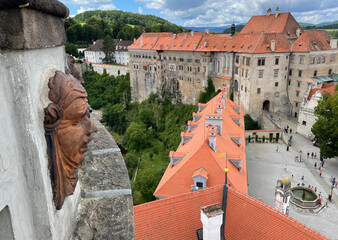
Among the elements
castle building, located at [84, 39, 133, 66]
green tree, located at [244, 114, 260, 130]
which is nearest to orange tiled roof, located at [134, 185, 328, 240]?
green tree, located at [244, 114, 260, 130]

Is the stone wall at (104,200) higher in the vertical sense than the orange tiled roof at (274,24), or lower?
lower

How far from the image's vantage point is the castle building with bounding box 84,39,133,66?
64.9 metres

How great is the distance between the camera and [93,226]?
229 centimetres

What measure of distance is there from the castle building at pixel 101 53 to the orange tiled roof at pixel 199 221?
6005 centimetres

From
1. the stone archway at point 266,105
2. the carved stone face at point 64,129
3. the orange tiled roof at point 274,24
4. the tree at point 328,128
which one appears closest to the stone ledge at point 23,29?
the carved stone face at point 64,129

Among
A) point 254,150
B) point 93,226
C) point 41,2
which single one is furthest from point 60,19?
point 254,150

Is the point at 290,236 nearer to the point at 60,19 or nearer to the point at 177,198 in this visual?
the point at 177,198

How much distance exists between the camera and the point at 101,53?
216 feet

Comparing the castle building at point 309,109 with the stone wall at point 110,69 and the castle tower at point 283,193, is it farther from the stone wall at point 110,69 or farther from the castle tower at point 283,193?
the stone wall at point 110,69

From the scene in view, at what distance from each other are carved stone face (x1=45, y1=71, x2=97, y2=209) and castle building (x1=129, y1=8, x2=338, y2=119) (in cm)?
3010

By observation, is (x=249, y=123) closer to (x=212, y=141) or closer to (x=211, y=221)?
(x=212, y=141)

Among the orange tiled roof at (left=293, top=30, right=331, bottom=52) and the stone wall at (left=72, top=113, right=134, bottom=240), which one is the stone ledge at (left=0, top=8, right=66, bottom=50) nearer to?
the stone wall at (left=72, top=113, right=134, bottom=240)

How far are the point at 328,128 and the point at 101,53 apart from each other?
55.6 m

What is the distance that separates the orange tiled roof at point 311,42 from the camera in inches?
1192
